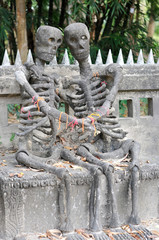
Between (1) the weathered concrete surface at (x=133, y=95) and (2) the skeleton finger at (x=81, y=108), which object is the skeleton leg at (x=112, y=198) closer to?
(1) the weathered concrete surface at (x=133, y=95)

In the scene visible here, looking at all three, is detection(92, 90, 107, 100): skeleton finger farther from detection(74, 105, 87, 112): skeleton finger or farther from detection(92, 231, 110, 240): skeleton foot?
detection(92, 231, 110, 240): skeleton foot

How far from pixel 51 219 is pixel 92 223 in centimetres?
41

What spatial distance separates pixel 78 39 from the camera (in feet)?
14.9

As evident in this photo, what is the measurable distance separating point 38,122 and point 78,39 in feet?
3.50

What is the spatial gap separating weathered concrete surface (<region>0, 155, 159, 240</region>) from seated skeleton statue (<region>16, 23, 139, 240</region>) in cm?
9

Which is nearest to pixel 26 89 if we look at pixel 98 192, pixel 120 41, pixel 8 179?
pixel 8 179

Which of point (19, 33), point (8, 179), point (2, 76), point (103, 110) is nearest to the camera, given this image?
point (8, 179)

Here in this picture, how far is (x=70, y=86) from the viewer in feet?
16.3

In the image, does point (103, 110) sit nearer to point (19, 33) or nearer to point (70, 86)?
point (70, 86)

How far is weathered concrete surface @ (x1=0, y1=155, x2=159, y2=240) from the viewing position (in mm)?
3840

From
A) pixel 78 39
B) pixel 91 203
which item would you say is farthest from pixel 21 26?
pixel 91 203

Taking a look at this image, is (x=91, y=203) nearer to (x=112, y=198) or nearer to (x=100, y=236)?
(x=112, y=198)

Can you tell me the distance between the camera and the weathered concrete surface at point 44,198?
3.84 m

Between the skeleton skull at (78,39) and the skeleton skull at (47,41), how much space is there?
0.12m
